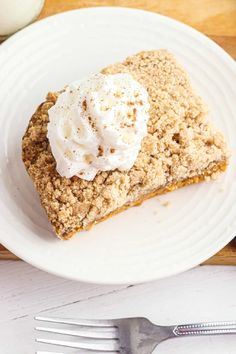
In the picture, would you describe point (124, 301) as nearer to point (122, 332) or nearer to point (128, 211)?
point (122, 332)

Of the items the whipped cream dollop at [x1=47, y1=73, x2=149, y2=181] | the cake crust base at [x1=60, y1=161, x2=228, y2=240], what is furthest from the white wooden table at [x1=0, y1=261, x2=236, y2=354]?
the whipped cream dollop at [x1=47, y1=73, x2=149, y2=181]

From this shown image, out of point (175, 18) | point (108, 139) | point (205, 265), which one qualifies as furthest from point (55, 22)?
point (205, 265)

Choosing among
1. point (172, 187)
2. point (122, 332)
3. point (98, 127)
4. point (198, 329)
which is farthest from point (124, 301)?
point (98, 127)

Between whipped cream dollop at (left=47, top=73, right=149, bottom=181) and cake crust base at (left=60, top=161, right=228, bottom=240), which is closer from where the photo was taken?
whipped cream dollop at (left=47, top=73, right=149, bottom=181)

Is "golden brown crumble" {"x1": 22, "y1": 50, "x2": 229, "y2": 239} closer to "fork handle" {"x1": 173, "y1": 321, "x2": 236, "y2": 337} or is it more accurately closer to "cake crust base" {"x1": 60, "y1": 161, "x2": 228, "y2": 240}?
"cake crust base" {"x1": 60, "y1": 161, "x2": 228, "y2": 240}

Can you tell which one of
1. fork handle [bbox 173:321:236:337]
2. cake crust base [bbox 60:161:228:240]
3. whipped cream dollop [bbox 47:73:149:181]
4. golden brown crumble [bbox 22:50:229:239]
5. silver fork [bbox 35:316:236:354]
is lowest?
fork handle [bbox 173:321:236:337]

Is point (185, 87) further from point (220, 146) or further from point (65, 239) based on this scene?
point (65, 239)
